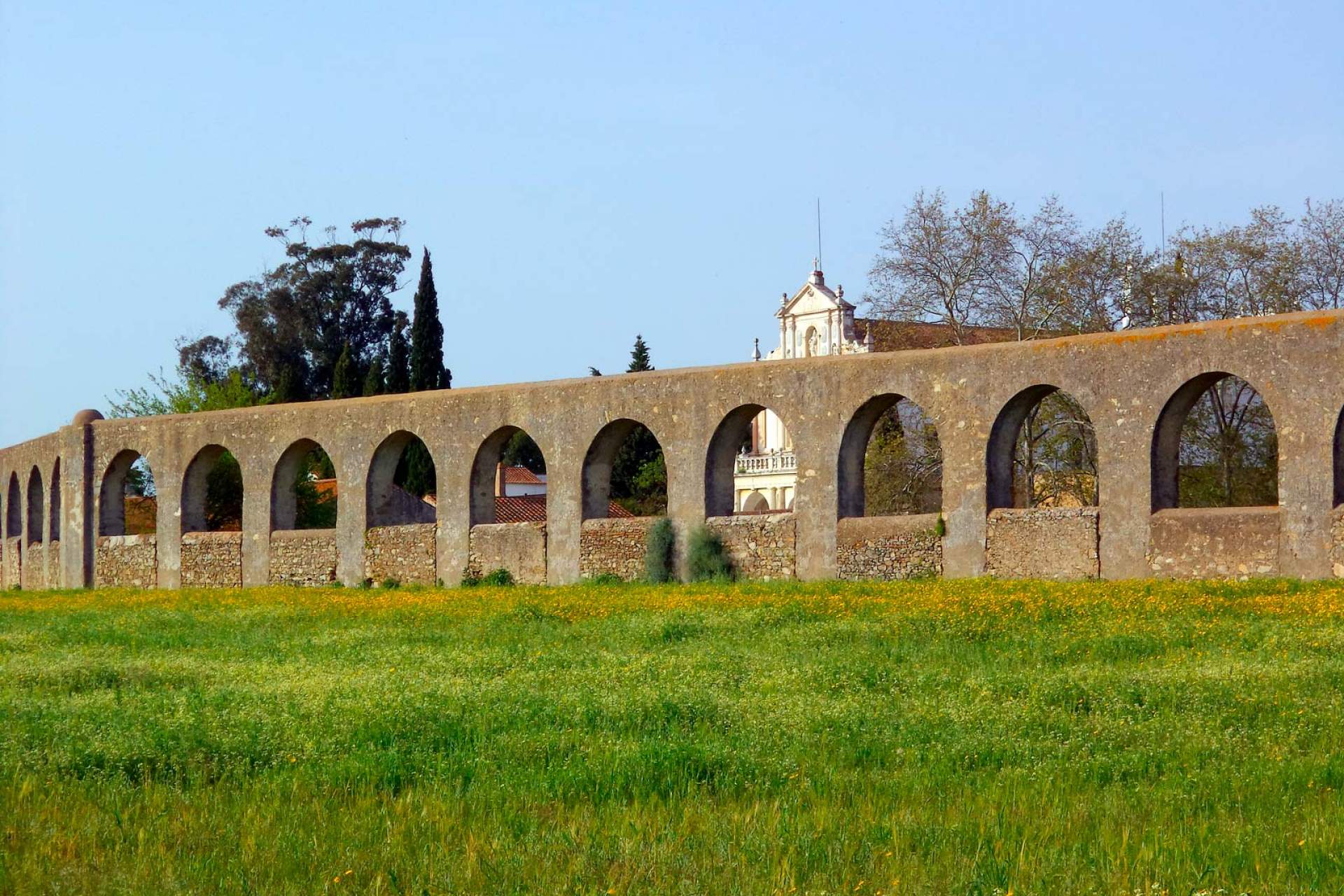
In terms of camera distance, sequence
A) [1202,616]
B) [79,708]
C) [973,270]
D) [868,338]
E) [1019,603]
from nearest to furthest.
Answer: [79,708] → [1202,616] → [1019,603] → [973,270] → [868,338]

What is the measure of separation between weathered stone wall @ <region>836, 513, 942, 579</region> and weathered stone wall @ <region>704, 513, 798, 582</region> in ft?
2.55

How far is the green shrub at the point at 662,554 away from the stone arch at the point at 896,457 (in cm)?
262

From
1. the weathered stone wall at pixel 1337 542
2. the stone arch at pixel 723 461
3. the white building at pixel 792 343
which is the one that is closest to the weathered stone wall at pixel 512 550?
the stone arch at pixel 723 461

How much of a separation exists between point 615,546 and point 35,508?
1980 cm

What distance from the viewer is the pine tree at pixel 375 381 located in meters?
52.7

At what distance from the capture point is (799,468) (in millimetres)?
21266

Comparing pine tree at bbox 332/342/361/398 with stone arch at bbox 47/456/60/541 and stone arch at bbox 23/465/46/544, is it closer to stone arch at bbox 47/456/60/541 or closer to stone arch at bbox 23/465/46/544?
stone arch at bbox 23/465/46/544

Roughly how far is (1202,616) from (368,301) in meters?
53.2

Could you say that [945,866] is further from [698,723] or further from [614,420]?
[614,420]

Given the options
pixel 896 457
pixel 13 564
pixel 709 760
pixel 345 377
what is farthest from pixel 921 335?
pixel 709 760

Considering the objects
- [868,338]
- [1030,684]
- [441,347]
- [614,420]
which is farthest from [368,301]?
[1030,684]

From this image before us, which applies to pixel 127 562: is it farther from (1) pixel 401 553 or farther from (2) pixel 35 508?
(2) pixel 35 508

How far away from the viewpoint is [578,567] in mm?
23188

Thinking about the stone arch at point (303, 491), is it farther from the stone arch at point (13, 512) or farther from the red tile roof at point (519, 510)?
the stone arch at point (13, 512)
